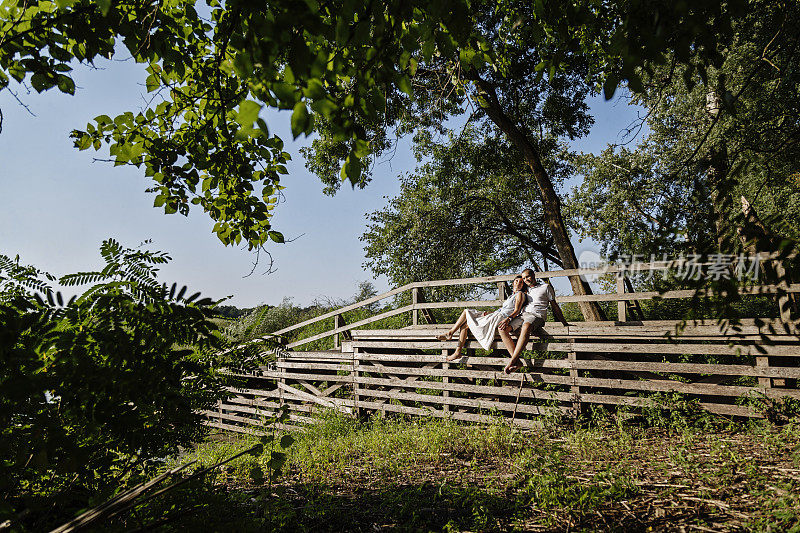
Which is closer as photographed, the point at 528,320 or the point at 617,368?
the point at 617,368

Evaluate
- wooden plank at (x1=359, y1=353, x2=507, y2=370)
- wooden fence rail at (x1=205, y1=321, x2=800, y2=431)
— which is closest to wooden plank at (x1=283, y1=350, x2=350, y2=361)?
wooden fence rail at (x1=205, y1=321, x2=800, y2=431)

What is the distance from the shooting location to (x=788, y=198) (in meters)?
12.8

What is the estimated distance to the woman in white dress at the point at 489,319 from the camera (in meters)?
8.08

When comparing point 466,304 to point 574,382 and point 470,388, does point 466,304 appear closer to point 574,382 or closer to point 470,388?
point 470,388

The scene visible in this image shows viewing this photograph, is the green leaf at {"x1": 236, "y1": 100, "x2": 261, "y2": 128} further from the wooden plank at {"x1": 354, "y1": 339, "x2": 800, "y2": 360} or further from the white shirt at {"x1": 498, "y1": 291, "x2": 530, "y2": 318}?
the white shirt at {"x1": 498, "y1": 291, "x2": 530, "y2": 318}

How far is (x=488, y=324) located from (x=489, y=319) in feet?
0.31

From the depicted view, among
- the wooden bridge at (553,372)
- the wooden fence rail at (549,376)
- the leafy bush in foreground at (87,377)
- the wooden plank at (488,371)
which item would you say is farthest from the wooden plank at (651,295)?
the leafy bush in foreground at (87,377)

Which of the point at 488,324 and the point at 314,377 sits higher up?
the point at 488,324

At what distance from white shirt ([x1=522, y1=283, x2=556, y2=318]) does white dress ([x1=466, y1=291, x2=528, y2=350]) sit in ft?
0.67

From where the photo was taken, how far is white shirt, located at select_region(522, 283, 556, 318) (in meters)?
7.92

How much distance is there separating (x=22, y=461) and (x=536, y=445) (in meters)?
5.38

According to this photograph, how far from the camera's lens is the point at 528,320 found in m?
7.75

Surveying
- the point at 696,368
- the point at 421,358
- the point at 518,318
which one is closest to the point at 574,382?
the point at 518,318

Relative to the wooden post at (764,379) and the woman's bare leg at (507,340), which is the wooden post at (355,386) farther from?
the wooden post at (764,379)
